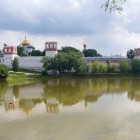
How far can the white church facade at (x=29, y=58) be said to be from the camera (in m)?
64.8

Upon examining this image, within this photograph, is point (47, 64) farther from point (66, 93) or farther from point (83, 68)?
point (66, 93)

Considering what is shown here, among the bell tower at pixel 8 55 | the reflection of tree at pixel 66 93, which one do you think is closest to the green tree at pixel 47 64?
the bell tower at pixel 8 55

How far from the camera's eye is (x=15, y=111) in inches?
647

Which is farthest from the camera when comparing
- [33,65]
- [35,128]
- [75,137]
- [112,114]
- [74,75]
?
[33,65]

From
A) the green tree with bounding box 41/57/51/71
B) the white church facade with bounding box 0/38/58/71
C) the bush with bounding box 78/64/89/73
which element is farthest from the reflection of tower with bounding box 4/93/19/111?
the white church facade with bounding box 0/38/58/71

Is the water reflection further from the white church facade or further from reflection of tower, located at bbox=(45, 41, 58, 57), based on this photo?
reflection of tower, located at bbox=(45, 41, 58, 57)

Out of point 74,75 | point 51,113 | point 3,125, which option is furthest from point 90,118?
point 74,75

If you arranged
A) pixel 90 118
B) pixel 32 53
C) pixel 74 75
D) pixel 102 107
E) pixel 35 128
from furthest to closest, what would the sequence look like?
1. pixel 32 53
2. pixel 74 75
3. pixel 102 107
4. pixel 90 118
5. pixel 35 128

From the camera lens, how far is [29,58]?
214ft

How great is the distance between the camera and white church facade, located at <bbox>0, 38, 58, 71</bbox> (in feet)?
213

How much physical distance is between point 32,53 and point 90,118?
6198cm

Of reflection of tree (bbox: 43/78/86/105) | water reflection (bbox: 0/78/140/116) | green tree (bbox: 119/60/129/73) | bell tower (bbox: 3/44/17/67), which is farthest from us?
bell tower (bbox: 3/44/17/67)

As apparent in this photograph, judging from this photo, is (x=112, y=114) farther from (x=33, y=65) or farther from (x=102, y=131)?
(x=33, y=65)

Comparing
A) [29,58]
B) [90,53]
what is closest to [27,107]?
[29,58]
